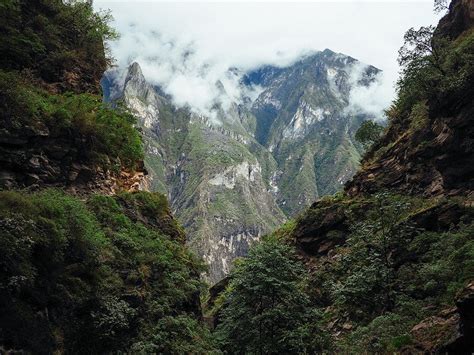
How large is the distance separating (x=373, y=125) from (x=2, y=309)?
50.6 m

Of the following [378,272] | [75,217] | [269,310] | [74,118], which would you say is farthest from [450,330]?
[74,118]

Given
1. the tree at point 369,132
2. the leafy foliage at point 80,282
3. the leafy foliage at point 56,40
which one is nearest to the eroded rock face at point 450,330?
the leafy foliage at point 80,282

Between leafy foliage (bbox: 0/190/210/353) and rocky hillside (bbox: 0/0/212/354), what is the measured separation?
44 mm

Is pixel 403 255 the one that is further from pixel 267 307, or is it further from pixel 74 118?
pixel 74 118

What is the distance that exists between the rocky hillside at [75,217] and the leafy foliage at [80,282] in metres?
0.04

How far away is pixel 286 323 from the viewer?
2131cm

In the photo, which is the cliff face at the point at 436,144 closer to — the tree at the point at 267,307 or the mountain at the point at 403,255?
the mountain at the point at 403,255

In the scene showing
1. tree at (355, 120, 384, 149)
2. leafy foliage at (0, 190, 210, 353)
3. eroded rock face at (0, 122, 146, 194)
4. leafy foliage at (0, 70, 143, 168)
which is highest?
tree at (355, 120, 384, 149)

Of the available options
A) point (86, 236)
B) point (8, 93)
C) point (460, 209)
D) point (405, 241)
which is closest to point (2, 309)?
point (86, 236)

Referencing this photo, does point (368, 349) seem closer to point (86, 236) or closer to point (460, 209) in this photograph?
point (460, 209)

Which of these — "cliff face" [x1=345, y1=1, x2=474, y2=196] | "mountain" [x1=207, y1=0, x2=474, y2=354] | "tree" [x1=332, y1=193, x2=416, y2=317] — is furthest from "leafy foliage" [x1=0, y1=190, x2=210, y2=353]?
"cliff face" [x1=345, y1=1, x2=474, y2=196]

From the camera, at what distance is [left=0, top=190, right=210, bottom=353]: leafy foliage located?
1359 centimetres

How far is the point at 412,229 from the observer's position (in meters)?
21.5

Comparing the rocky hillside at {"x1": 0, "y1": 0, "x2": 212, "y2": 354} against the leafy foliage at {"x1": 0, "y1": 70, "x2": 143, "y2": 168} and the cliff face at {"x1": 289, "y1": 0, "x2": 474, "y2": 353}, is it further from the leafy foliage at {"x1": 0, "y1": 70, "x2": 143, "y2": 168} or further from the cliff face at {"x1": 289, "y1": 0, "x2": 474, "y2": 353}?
the cliff face at {"x1": 289, "y1": 0, "x2": 474, "y2": 353}
